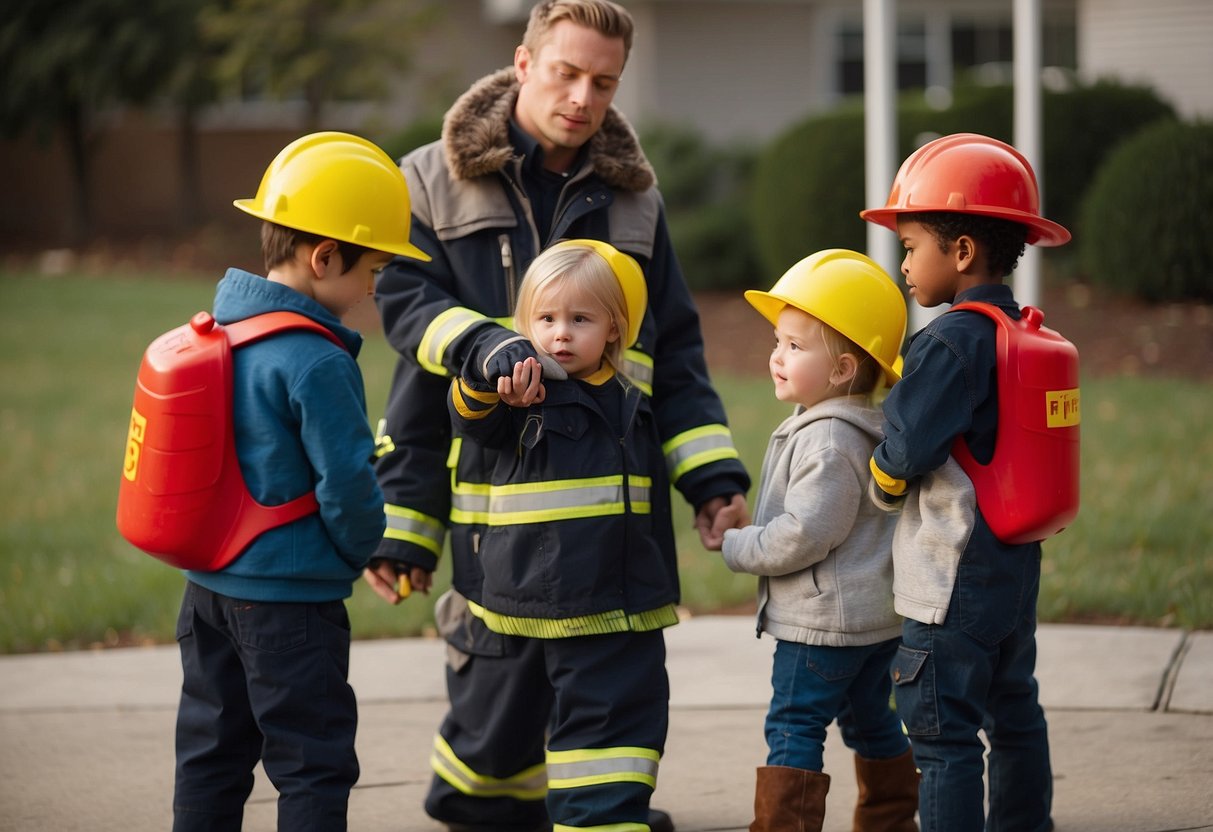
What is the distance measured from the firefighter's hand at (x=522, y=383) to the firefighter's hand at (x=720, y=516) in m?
0.73

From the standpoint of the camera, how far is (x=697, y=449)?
4.04 meters

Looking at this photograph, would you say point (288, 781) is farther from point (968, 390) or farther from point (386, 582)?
point (968, 390)

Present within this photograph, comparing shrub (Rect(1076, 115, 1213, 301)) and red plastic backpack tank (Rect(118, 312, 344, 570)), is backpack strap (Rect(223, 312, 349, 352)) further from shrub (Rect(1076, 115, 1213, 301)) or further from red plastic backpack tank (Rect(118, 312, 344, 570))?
shrub (Rect(1076, 115, 1213, 301))

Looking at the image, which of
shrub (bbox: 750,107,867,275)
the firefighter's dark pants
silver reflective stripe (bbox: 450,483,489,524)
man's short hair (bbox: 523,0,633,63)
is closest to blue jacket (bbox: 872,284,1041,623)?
the firefighter's dark pants

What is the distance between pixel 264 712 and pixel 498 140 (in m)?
1.61

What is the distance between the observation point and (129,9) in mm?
23438

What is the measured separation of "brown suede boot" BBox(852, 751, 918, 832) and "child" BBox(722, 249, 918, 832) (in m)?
0.32

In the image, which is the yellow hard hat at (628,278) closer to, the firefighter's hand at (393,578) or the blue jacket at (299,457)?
the blue jacket at (299,457)

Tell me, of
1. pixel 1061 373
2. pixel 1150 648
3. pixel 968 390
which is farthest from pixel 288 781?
pixel 1150 648

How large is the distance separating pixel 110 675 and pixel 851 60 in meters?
20.4

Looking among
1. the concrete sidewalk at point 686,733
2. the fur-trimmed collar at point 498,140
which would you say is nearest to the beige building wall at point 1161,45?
the concrete sidewalk at point 686,733

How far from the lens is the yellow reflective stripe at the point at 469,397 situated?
3523 mm

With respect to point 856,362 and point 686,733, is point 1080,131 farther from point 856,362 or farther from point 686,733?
point 856,362

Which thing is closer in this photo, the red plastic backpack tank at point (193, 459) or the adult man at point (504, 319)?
the red plastic backpack tank at point (193, 459)
